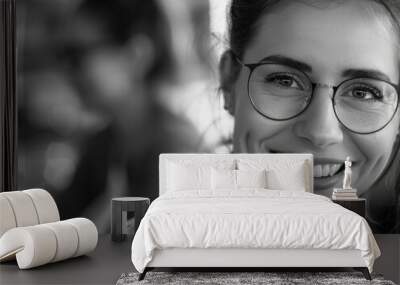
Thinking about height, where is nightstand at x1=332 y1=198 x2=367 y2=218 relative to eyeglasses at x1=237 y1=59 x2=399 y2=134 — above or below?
below

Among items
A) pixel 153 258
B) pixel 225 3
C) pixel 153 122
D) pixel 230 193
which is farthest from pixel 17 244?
pixel 225 3

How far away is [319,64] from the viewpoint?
7.44 m

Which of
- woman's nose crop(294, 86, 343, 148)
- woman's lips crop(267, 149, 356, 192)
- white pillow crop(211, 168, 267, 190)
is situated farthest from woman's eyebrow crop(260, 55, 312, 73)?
white pillow crop(211, 168, 267, 190)

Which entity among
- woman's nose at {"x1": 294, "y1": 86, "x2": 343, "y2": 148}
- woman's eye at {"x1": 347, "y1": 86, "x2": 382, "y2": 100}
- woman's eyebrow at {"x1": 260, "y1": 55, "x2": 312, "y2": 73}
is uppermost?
woman's eyebrow at {"x1": 260, "y1": 55, "x2": 312, "y2": 73}

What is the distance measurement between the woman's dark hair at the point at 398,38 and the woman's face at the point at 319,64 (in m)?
0.09

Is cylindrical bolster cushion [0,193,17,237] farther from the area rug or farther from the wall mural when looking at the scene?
the wall mural

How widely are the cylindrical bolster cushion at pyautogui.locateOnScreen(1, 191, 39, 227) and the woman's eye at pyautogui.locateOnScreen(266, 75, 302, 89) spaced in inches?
122

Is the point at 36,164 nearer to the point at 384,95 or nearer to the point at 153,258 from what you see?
the point at 153,258

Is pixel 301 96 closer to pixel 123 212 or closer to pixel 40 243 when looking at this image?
pixel 123 212

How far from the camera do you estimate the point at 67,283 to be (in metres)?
4.93

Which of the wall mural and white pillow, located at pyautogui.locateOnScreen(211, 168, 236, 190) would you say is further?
the wall mural

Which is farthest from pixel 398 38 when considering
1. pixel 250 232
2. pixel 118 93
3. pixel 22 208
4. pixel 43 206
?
pixel 22 208

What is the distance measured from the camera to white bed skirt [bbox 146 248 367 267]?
16.4 ft

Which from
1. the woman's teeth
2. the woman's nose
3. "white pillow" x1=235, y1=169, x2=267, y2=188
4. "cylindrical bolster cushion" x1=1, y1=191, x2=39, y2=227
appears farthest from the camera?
the woman's teeth
